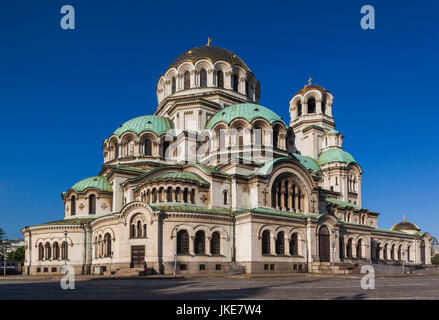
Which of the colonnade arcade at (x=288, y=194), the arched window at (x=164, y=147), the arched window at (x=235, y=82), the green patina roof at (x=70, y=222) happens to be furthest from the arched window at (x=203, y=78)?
the green patina roof at (x=70, y=222)

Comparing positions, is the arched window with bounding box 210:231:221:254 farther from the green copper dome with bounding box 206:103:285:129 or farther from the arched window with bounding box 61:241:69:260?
the arched window with bounding box 61:241:69:260

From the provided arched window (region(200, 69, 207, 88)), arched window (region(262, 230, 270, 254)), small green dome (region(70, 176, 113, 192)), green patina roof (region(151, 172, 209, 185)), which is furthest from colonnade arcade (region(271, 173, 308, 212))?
arched window (region(200, 69, 207, 88))

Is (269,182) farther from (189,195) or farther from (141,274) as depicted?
(141,274)

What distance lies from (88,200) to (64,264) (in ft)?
24.7

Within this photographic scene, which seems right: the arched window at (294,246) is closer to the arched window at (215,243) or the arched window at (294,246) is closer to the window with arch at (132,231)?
the arched window at (215,243)

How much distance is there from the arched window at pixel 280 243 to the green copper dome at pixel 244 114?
13.3 m

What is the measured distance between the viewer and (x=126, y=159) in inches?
2037

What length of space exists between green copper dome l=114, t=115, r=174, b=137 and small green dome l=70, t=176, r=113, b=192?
6.10m

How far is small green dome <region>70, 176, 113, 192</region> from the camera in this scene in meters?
50.0

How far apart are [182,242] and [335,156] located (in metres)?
36.0

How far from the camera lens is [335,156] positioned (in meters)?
67.1

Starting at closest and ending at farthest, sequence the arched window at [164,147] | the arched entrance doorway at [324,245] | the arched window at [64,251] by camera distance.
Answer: the arched entrance doorway at [324,245] → the arched window at [64,251] → the arched window at [164,147]

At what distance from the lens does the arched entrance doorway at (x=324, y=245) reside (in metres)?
44.3
